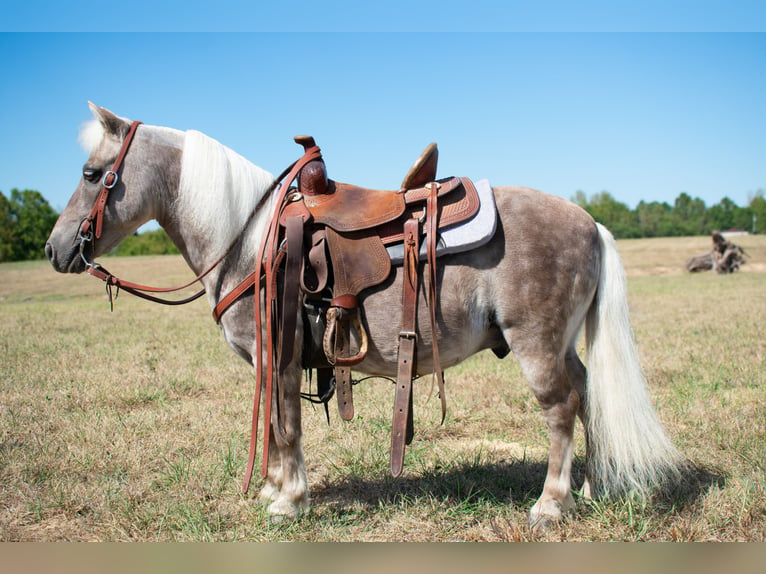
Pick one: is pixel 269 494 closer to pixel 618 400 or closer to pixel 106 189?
pixel 106 189

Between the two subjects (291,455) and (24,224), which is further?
(24,224)

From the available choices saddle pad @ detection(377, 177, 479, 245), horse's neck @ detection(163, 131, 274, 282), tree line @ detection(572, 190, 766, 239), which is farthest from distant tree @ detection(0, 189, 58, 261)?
tree line @ detection(572, 190, 766, 239)

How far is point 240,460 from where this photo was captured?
13.3 feet

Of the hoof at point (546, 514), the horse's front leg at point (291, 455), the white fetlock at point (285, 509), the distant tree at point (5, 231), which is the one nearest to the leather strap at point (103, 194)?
the horse's front leg at point (291, 455)

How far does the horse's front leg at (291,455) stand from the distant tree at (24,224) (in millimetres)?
46371

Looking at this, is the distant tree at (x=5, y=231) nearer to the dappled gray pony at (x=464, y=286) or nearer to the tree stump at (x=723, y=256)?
the dappled gray pony at (x=464, y=286)

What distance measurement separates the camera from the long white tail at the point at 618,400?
10.1 ft

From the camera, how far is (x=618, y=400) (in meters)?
3.11

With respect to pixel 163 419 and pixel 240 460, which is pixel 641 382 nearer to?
pixel 240 460

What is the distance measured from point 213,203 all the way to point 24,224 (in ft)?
Result: 166

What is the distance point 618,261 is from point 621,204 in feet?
314

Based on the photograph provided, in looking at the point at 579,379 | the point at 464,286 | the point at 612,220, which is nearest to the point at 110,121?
the point at 464,286

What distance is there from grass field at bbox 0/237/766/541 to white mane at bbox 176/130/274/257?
171cm

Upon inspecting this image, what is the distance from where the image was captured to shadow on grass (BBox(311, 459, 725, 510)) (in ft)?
11.1
